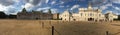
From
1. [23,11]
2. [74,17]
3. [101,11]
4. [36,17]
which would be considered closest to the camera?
[23,11]

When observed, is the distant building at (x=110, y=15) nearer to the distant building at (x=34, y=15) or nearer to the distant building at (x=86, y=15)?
the distant building at (x=86, y=15)

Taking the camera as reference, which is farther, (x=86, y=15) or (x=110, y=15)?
(x=86, y=15)

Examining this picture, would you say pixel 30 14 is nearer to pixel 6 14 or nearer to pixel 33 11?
pixel 33 11

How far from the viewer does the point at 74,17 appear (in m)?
53.5

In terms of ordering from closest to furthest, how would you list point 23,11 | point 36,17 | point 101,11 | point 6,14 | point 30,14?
point 6,14, point 23,11, point 30,14, point 36,17, point 101,11

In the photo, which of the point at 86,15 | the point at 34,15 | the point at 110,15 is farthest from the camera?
the point at 86,15

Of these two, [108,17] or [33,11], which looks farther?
[108,17]

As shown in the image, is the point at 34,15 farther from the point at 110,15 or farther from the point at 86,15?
the point at 110,15

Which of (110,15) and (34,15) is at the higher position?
(34,15)

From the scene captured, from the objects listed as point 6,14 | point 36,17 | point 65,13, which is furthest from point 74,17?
point 6,14

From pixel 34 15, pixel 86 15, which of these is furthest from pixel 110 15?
pixel 34 15

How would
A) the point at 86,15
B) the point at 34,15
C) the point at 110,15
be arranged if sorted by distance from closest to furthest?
1. the point at 34,15
2. the point at 110,15
3. the point at 86,15

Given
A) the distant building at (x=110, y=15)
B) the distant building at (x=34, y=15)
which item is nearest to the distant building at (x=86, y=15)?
the distant building at (x=110, y=15)

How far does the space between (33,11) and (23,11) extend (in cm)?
320
